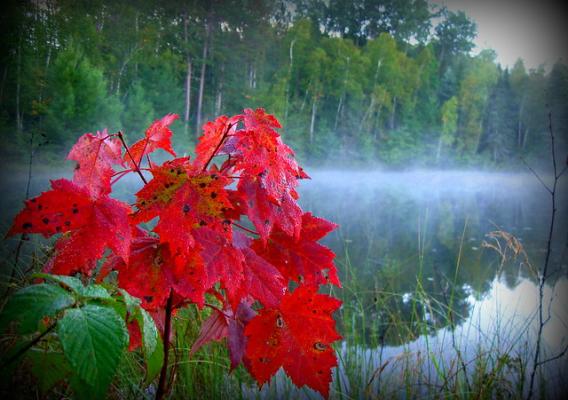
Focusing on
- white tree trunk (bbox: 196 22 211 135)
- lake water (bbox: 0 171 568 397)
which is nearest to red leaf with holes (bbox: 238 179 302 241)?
lake water (bbox: 0 171 568 397)

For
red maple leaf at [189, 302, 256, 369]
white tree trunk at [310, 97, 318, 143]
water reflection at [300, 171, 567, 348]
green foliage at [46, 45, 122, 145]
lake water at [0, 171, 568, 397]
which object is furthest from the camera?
white tree trunk at [310, 97, 318, 143]

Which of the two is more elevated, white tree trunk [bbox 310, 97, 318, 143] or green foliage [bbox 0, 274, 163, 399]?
white tree trunk [bbox 310, 97, 318, 143]

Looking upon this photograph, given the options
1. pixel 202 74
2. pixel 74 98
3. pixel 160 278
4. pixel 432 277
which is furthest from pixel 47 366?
pixel 202 74

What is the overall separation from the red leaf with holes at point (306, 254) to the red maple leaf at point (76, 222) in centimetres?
17

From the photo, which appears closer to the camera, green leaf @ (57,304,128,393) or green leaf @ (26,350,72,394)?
green leaf @ (57,304,128,393)

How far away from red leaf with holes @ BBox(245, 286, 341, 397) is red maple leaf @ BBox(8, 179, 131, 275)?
16 centimetres

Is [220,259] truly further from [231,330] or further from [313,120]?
[313,120]

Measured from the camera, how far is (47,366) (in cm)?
35

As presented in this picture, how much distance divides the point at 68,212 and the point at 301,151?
8.02 m

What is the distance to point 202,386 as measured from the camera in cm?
87

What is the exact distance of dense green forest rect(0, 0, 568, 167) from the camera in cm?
400

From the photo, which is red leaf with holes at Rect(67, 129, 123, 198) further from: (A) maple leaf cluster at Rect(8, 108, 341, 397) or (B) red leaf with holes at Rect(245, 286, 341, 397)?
(B) red leaf with holes at Rect(245, 286, 341, 397)

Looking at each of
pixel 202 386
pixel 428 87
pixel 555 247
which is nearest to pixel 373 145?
pixel 428 87

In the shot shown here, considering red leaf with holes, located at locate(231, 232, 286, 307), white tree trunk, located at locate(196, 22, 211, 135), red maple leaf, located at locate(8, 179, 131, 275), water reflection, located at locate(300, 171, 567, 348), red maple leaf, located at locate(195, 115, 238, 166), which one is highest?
white tree trunk, located at locate(196, 22, 211, 135)
